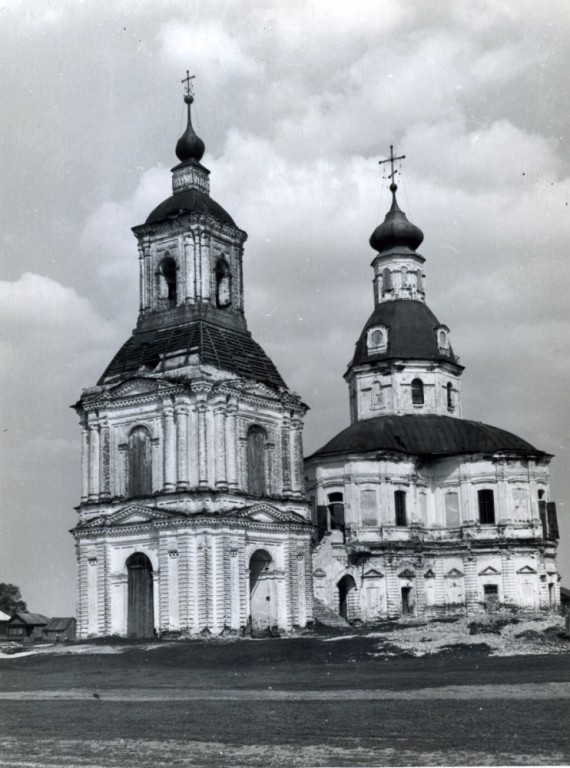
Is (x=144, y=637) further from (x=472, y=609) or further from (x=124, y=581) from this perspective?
(x=472, y=609)

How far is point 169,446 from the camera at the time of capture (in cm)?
3875

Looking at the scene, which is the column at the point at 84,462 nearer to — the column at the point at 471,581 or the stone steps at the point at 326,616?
the stone steps at the point at 326,616

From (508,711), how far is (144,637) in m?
24.2

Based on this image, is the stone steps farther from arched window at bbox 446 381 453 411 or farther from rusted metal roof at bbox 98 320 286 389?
arched window at bbox 446 381 453 411

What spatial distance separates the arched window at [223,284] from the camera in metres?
43.4

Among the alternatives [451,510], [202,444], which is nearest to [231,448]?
[202,444]

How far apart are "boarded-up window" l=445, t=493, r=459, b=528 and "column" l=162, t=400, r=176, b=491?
1746cm

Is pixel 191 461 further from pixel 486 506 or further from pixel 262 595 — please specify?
pixel 486 506

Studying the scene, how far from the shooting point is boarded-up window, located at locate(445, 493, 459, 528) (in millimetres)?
50888

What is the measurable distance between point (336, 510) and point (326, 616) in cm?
746

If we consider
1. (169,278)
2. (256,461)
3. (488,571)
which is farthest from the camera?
(488,571)

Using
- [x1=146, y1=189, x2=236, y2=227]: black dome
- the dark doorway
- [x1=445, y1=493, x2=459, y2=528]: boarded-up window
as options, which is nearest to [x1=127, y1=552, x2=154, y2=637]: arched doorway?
[x1=146, y1=189, x2=236, y2=227]: black dome

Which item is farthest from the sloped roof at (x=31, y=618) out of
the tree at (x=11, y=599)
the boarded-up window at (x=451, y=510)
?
the boarded-up window at (x=451, y=510)

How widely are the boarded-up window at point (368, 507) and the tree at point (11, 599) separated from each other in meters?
35.3
